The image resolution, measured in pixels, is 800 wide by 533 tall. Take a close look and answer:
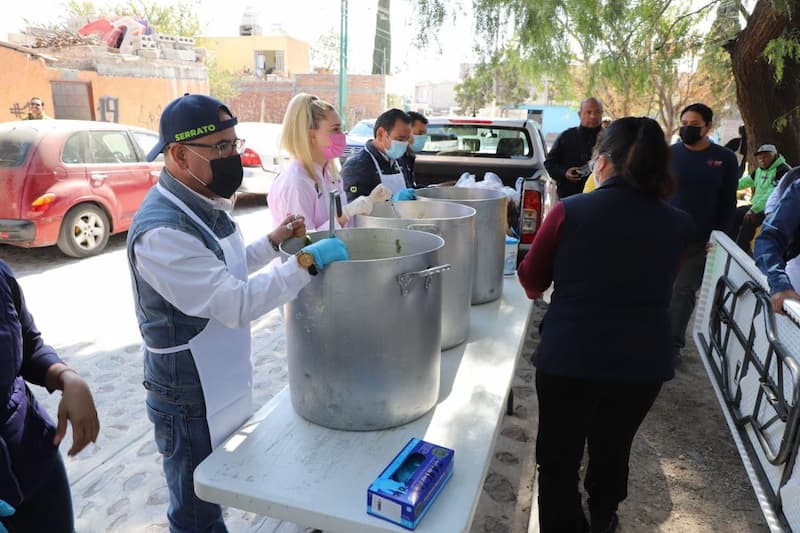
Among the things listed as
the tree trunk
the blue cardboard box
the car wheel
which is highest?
the tree trunk

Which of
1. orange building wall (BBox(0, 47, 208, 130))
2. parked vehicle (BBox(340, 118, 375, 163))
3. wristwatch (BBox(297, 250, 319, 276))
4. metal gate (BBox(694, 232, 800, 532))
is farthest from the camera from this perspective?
orange building wall (BBox(0, 47, 208, 130))

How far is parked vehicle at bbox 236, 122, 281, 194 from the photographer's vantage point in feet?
30.2

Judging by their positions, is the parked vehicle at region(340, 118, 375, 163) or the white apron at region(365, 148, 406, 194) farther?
the parked vehicle at region(340, 118, 375, 163)

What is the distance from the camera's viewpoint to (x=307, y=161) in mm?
2531

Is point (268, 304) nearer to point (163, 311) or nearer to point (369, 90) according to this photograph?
point (163, 311)

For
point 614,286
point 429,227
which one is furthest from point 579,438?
point 429,227

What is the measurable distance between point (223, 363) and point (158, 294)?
251 millimetres

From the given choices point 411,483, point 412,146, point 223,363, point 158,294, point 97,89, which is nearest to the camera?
point 411,483

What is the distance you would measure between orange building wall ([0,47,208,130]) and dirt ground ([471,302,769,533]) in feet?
41.8

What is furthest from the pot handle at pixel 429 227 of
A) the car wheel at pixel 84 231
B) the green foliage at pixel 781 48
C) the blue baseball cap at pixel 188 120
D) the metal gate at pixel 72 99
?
the metal gate at pixel 72 99

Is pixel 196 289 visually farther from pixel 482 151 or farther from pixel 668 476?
pixel 482 151

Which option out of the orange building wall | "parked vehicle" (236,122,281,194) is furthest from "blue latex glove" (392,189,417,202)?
the orange building wall

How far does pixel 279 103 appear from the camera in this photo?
28.0 metres

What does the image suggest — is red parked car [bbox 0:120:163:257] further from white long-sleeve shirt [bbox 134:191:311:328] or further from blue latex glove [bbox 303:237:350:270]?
blue latex glove [bbox 303:237:350:270]
